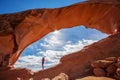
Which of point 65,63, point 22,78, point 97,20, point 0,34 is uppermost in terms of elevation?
point 97,20

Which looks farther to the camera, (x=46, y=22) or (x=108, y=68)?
(x=46, y=22)

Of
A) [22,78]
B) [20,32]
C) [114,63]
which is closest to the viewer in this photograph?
[114,63]

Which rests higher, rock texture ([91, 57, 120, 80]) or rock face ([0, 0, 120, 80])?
rock face ([0, 0, 120, 80])

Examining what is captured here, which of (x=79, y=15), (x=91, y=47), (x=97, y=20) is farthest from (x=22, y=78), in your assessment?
(x=97, y=20)

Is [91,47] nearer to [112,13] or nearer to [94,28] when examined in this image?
[112,13]

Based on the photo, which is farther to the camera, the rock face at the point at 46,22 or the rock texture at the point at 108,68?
the rock face at the point at 46,22

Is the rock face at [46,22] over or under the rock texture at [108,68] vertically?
over

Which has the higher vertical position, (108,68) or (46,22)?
(46,22)

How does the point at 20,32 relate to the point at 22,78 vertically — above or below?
above

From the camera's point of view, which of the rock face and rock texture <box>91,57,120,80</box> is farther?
the rock face

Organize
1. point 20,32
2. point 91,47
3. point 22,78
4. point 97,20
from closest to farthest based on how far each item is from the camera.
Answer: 1. point 91,47
2. point 22,78
3. point 20,32
4. point 97,20

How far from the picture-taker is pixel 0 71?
13641mm

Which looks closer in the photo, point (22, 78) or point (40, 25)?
point (22, 78)

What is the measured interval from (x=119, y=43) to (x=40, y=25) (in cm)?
658
